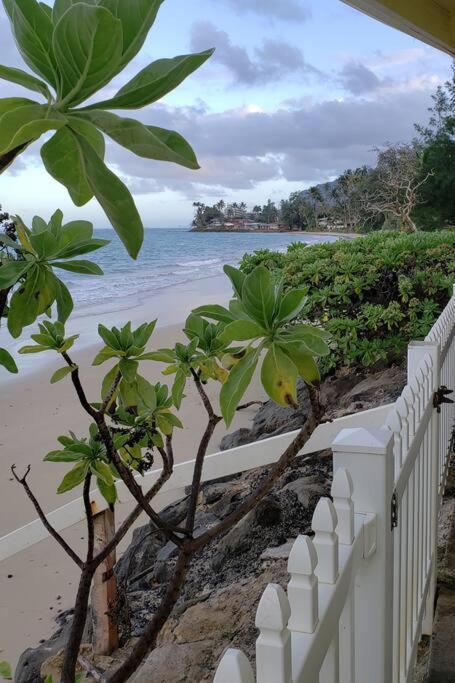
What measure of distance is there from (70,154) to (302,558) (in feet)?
1.75

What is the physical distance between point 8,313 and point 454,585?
202cm

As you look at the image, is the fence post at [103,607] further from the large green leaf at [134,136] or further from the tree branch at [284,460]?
the large green leaf at [134,136]

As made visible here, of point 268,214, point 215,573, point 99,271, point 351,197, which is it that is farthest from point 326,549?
point 268,214

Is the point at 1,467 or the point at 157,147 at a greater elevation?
the point at 157,147

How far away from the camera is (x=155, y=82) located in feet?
1.52

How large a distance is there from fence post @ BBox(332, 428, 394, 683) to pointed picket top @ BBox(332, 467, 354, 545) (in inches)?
3.9

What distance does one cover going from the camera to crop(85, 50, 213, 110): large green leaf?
1.54 ft

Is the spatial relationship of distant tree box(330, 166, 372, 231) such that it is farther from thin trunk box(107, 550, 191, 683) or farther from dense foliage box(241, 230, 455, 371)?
thin trunk box(107, 550, 191, 683)

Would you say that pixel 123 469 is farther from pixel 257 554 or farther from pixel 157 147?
pixel 257 554

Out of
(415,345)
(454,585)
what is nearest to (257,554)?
(454,585)

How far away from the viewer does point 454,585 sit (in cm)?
223

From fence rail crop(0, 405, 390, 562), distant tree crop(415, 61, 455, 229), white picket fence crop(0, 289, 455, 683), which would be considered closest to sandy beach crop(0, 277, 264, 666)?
fence rail crop(0, 405, 390, 562)

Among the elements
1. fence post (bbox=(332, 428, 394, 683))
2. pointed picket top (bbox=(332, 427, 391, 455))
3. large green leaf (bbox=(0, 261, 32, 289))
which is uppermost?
large green leaf (bbox=(0, 261, 32, 289))

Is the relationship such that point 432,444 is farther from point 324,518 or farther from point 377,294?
point 377,294
